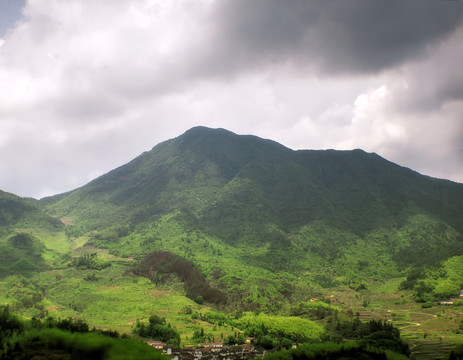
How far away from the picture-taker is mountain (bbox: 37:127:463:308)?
3701 inches

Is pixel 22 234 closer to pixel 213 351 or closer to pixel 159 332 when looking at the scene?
pixel 159 332

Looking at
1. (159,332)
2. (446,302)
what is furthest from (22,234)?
(446,302)

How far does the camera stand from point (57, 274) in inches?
2928

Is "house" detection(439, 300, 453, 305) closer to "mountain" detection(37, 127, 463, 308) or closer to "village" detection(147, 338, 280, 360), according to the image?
"mountain" detection(37, 127, 463, 308)

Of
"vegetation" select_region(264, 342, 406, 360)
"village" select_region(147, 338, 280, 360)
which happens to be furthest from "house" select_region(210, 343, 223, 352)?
"vegetation" select_region(264, 342, 406, 360)

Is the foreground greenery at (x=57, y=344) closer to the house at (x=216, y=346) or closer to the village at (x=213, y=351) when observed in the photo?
the village at (x=213, y=351)

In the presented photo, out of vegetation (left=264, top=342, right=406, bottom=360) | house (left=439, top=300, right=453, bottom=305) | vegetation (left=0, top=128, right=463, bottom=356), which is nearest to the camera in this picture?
vegetation (left=264, top=342, right=406, bottom=360)

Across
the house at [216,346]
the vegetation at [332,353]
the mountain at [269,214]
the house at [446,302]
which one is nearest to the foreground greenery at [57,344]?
the vegetation at [332,353]

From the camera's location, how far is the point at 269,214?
13025cm

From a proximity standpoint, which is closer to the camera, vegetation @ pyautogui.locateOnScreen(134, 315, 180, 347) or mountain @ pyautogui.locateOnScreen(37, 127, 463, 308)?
vegetation @ pyautogui.locateOnScreen(134, 315, 180, 347)

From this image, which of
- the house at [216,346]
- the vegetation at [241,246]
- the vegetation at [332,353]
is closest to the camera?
the vegetation at [332,353]

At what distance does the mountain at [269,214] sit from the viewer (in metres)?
94.0

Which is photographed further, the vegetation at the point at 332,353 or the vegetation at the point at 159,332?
the vegetation at the point at 159,332

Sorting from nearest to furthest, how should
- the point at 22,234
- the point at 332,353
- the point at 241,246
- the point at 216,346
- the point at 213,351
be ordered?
the point at 332,353, the point at 213,351, the point at 216,346, the point at 22,234, the point at 241,246
